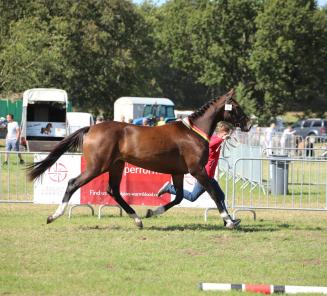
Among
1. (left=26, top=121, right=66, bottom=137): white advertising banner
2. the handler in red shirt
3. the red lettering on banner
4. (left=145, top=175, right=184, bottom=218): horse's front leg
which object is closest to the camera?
(left=145, top=175, right=184, bottom=218): horse's front leg

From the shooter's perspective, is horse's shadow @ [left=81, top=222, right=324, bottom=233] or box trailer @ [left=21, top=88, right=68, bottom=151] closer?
horse's shadow @ [left=81, top=222, right=324, bottom=233]

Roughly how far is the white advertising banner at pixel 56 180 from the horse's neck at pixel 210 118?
305 cm

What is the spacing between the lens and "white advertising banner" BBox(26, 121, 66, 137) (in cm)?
3688

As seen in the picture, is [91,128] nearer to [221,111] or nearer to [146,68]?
[221,111]

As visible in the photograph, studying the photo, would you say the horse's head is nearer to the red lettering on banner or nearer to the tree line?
the red lettering on banner

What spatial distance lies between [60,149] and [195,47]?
6078 cm

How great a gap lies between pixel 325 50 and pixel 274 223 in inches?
2242

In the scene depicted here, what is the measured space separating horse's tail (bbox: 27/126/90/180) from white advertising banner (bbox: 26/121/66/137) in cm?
2390

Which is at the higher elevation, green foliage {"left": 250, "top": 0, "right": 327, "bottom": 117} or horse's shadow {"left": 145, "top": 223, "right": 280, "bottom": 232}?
green foliage {"left": 250, "top": 0, "right": 327, "bottom": 117}

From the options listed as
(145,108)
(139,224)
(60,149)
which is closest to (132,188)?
(139,224)

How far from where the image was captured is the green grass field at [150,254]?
8.70 metres

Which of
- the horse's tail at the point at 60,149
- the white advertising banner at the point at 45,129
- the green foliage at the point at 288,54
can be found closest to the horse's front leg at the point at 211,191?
the horse's tail at the point at 60,149

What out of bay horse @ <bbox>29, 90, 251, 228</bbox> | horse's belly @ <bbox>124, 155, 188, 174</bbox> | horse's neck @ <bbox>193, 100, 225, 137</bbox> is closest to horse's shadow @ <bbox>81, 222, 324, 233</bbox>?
bay horse @ <bbox>29, 90, 251, 228</bbox>

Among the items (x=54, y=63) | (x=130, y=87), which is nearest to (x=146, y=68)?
(x=130, y=87)
